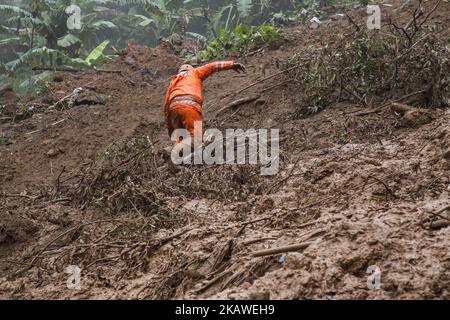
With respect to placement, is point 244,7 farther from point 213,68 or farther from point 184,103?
point 184,103

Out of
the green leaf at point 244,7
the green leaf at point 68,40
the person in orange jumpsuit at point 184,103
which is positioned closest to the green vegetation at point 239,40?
the person in orange jumpsuit at point 184,103

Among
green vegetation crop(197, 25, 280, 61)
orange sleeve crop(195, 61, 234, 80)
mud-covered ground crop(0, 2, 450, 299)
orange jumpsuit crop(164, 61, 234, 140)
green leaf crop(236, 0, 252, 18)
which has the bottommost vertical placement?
mud-covered ground crop(0, 2, 450, 299)

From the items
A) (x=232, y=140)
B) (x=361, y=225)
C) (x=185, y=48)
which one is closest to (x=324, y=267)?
(x=361, y=225)

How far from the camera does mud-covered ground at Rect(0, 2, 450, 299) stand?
3.11 meters

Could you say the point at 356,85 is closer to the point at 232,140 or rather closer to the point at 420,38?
the point at 420,38

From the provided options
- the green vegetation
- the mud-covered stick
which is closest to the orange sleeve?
the green vegetation

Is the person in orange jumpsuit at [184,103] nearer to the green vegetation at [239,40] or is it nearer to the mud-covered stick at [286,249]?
the mud-covered stick at [286,249]

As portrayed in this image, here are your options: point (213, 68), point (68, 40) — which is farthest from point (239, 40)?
point (68, 40)

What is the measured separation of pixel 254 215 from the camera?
14.9 ft

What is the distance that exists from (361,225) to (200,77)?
414 cm

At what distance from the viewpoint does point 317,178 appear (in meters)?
5.02

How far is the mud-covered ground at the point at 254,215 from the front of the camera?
311 cm

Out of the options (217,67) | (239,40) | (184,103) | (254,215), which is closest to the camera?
(254,215)

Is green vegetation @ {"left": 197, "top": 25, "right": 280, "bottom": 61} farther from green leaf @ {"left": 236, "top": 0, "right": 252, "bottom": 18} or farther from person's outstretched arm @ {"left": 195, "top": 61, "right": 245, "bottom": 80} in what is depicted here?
green leaf @ {"left": 236, "top": 0, "right": 252, "bottom": 18}
